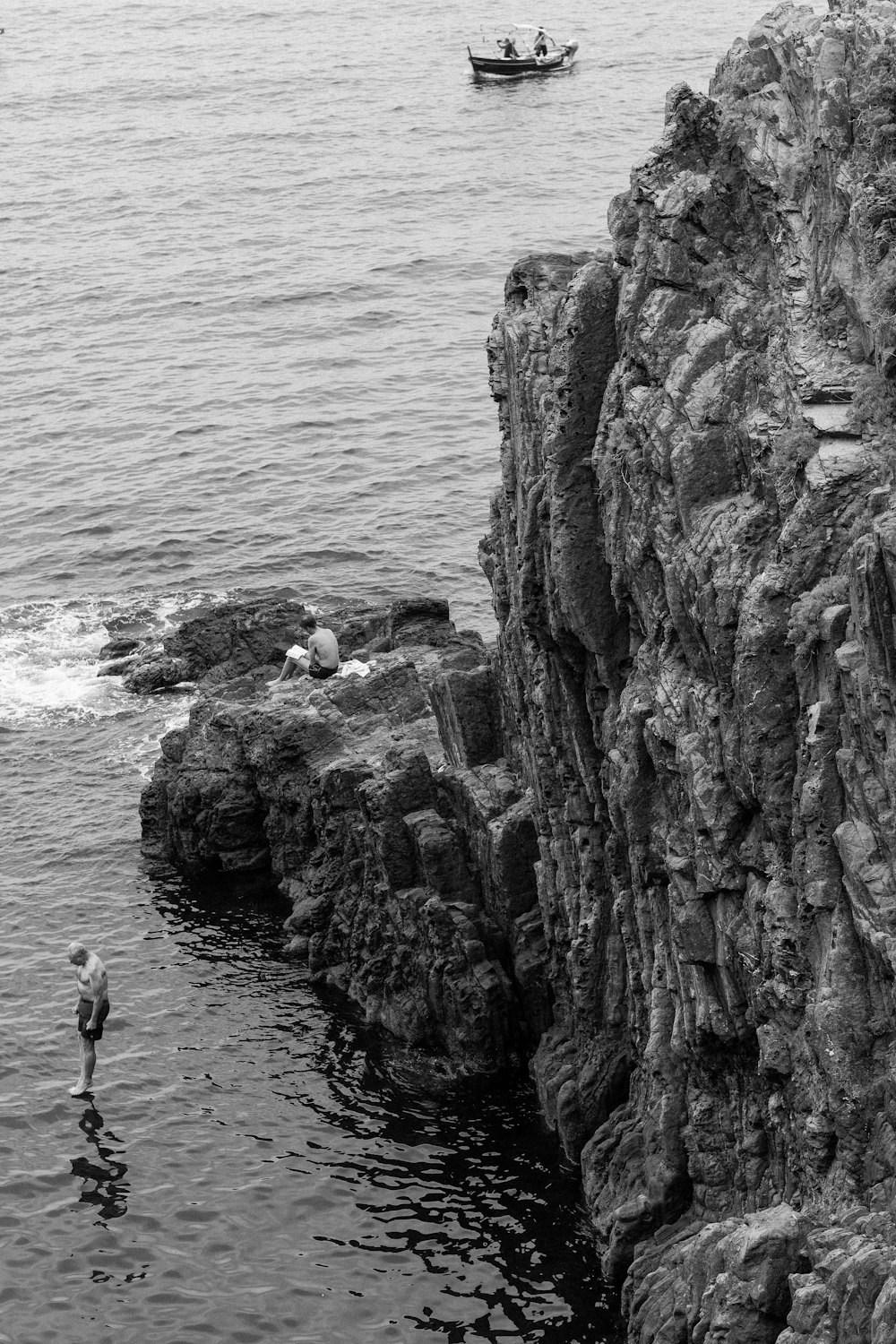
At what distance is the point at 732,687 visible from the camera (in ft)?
75.1

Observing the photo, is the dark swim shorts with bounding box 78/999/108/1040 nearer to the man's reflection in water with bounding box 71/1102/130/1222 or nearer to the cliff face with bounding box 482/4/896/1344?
the man's reflection in water with bounding box 71/1102/130/1222

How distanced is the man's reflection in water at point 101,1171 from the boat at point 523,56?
96.3 metres

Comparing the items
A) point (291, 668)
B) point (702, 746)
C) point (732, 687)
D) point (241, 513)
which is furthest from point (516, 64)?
point (732, 687)

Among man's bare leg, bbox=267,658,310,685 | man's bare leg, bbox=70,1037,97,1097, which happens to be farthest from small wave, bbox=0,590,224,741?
man's bare leg, bbox=70,1037,97,1097

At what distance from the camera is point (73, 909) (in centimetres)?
3881

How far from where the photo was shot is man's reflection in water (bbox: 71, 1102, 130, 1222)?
2930 cm

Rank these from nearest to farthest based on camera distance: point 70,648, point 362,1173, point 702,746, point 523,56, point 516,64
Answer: point 702,746 → point 362,1173 → point 70,648 → point 516,64 → point 523,56

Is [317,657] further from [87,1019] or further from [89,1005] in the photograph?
[87,1019]

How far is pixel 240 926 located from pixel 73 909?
4041 millimetres

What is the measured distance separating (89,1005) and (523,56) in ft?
323

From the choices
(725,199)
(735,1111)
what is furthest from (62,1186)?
(725,199)

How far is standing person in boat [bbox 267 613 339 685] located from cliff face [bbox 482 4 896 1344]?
40.5 feet

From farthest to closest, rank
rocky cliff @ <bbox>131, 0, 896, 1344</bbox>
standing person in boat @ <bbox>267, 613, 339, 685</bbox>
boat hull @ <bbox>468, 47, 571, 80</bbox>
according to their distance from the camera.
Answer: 1. boat hull @ <bbox>468, 47, 571, 80</bbox>
2. standing person in boat @ <bbox>267, 613, 339, 685</bbox>
3. rocky cliff @ <bbox>131, 0, 896, 1344</bbox>

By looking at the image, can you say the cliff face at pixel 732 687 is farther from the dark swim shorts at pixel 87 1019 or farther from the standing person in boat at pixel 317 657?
the standing person in boat at pixel 317 657
